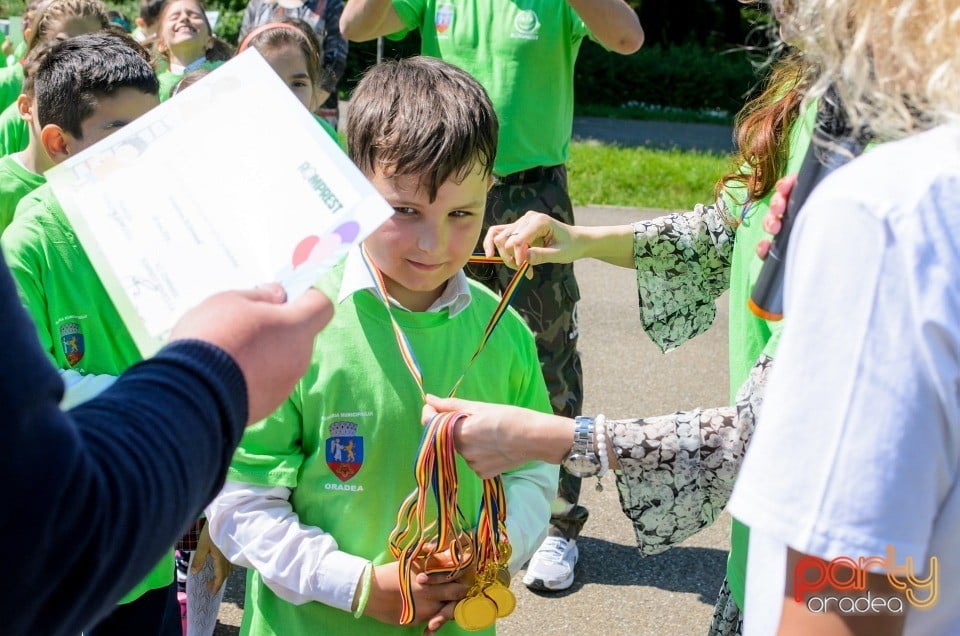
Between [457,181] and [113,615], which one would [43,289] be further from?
[457,181]

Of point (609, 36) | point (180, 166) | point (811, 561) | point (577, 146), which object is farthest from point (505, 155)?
point (577, 146)

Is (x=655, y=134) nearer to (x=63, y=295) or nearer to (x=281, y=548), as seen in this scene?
(x=63, y=295)

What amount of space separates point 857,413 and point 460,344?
3.97 feet

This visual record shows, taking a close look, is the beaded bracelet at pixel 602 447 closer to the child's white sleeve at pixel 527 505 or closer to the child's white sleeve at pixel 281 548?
the child's white sleeve at pixel 527 505

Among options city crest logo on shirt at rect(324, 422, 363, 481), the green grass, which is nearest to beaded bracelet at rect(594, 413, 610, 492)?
city crest logo on shirt at rect(324, 422, 363, 481)

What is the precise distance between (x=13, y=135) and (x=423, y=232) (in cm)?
281

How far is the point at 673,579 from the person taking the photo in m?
3.80

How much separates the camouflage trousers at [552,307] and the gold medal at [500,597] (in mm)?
1788

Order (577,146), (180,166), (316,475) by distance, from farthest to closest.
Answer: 1. (577,146)
2. (316,475)
3. (180,166)

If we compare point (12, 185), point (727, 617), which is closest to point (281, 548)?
point (727, 617)

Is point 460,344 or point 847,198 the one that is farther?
point 460,344

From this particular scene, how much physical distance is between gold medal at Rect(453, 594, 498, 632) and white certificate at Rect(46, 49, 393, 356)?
88 cm

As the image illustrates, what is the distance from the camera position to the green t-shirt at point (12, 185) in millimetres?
3186

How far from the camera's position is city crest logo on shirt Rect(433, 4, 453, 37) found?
3.79 metres
